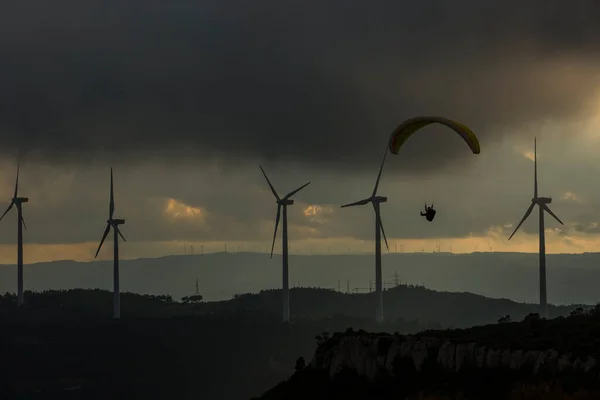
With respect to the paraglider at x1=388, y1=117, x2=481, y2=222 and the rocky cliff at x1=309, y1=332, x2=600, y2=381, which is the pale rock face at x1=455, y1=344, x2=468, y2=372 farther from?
the paraglider at x1=388, y1=117, x2=481, y2=222

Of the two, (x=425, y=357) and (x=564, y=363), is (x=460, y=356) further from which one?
(x=564, y=363)

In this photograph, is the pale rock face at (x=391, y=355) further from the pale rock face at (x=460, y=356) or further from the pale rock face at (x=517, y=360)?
the pale rock face at (x=517, y=360)

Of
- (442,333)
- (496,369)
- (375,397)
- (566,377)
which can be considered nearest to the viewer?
(566,377)

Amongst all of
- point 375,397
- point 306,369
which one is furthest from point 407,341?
point 306,369

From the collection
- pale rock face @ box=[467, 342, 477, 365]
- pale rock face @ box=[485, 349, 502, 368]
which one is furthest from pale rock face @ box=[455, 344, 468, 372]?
pale rock face @ box=[485, 349, 502, 368]

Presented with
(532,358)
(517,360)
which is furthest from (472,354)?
(532,358)

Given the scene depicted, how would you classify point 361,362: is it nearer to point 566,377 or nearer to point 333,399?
point 333,399
